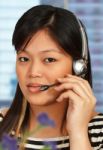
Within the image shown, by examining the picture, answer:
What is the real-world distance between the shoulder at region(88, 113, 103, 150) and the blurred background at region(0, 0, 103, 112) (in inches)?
68.6

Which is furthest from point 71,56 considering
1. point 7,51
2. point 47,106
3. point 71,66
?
point 7,51

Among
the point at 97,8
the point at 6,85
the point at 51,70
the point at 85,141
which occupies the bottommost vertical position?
the point at 6,85

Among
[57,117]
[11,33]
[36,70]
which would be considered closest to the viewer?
[36,70]

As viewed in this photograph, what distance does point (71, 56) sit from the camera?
3.42 ft

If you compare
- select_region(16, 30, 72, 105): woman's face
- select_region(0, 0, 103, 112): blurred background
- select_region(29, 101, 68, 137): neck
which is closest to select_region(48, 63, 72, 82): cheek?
select_region(16, 30, 72, 105): woman's face

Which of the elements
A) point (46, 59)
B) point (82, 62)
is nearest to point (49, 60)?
point (46, 59)

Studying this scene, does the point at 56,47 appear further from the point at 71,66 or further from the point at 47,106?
the point at 47,106

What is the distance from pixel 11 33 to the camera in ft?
9.62

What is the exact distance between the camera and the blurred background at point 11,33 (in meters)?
2.92

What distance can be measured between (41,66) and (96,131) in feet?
1.05

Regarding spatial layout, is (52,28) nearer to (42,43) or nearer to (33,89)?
(42,43)

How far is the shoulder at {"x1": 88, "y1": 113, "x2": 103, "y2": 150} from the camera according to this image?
1114 mm

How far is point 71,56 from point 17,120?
0.27 metres

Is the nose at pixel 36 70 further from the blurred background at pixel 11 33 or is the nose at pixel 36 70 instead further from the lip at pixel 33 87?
the blurred background at pixel 11 33
